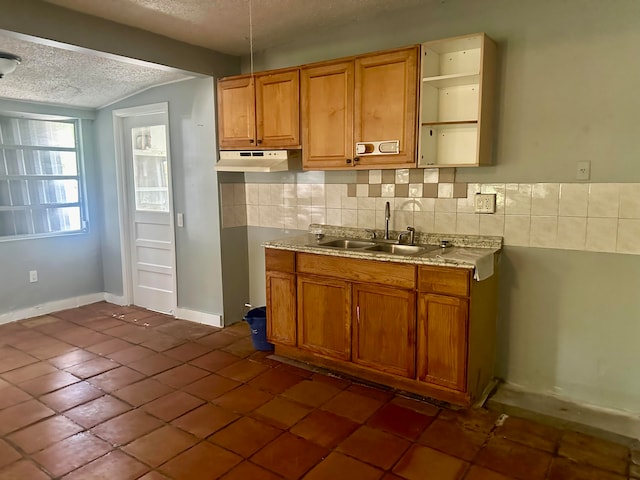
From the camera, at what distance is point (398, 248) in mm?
3271

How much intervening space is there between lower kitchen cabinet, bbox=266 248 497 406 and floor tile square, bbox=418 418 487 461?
0.23 m

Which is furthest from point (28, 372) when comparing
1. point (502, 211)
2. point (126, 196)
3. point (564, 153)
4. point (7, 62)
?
point (564, 153)

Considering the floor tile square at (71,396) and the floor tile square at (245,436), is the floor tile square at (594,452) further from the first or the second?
the floor tile square at (71,396)

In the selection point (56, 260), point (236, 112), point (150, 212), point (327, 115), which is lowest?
point (56, 260)

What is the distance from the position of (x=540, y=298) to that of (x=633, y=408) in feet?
2.60

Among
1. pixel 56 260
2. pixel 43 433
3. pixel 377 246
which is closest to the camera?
pixel 43 433

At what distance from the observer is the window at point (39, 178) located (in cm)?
450

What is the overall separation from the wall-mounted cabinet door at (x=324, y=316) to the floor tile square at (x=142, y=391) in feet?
3.32

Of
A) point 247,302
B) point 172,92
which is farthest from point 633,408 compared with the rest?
point 172,92

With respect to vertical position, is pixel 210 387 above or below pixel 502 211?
below

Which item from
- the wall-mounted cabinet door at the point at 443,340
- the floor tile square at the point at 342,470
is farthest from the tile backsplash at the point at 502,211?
the floor tile square at the point at 342,470

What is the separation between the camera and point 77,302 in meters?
5.05

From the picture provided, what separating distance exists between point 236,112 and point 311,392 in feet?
7.58

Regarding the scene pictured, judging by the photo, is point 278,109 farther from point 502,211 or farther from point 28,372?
point 28,372
